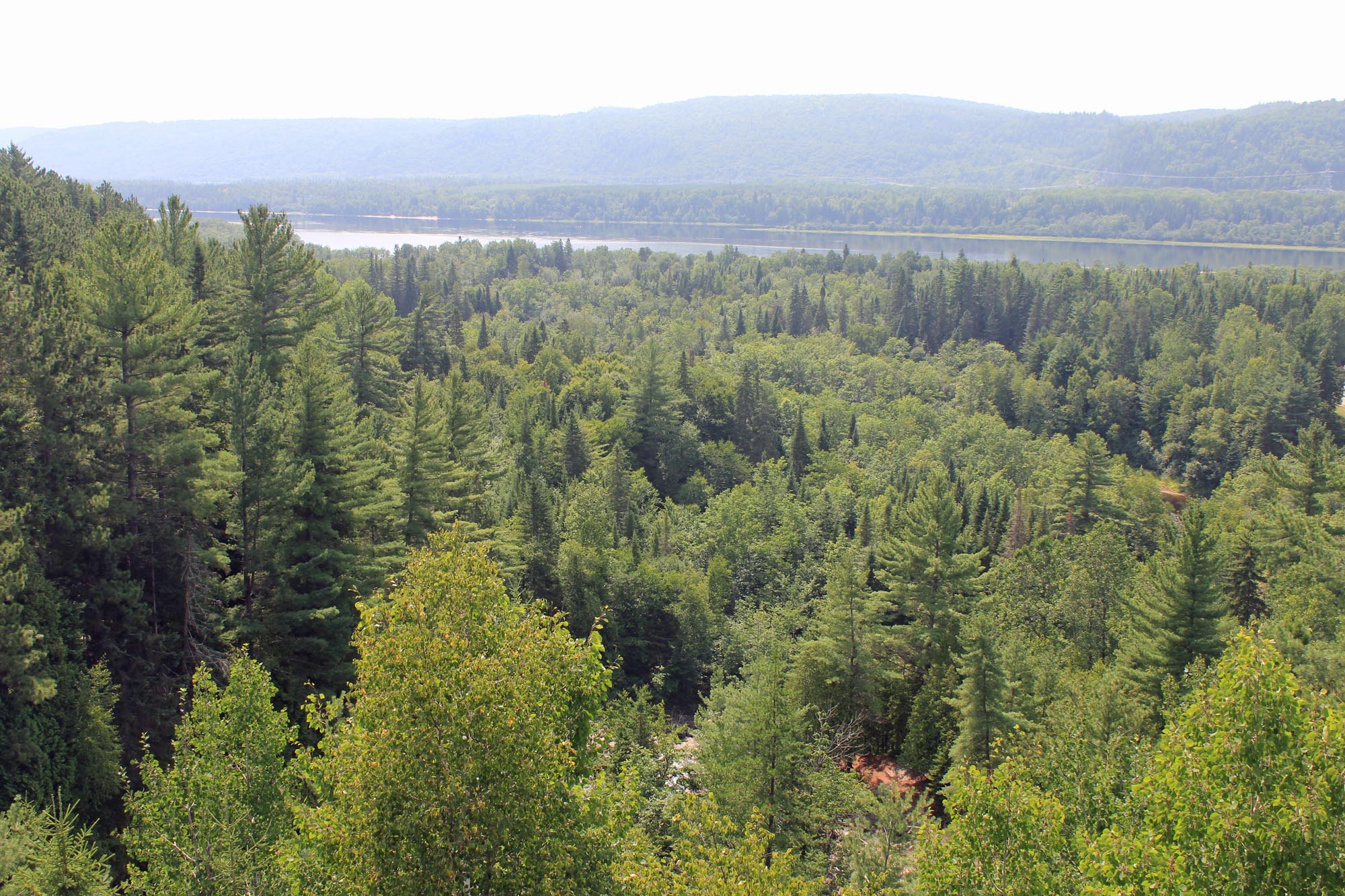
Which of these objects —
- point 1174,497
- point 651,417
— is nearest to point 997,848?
point 651,417

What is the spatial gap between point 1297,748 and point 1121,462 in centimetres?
8886

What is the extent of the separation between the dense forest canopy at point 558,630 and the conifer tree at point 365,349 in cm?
22

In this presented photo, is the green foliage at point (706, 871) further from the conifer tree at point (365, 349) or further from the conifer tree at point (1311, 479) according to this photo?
the conifer tree at point (1311, 479)

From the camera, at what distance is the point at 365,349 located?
156 feet

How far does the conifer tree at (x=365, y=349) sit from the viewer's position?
46938mm

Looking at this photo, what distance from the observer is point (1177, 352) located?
121 m

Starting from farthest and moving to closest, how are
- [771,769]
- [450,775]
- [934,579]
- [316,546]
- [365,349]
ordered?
[365,349] → [934,579] → [316,546] → [771,769] → [450,775]

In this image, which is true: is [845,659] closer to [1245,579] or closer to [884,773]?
[884,773]

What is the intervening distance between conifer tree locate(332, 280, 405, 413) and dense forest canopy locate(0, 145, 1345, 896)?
0.72ft

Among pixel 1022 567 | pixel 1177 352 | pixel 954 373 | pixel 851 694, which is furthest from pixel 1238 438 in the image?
pixel 851 694

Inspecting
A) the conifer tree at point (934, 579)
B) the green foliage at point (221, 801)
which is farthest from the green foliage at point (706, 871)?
the conifer tree at point (934, 579)

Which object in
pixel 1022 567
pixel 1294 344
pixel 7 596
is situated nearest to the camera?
pixel 7 596

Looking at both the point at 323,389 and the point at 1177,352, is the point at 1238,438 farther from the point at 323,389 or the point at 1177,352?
the point at 323,389

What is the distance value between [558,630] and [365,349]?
38555 mm
